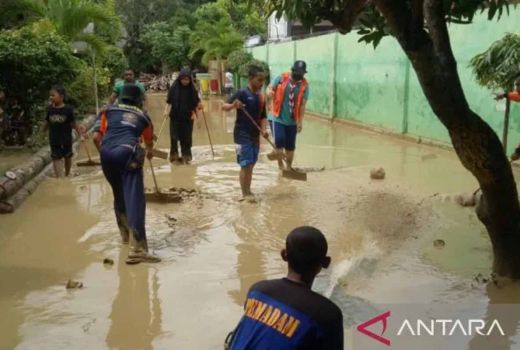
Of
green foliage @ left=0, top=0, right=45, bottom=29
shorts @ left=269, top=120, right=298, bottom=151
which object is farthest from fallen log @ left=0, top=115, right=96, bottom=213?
green foliage @ left=0, top=0, right=45, bottom=29

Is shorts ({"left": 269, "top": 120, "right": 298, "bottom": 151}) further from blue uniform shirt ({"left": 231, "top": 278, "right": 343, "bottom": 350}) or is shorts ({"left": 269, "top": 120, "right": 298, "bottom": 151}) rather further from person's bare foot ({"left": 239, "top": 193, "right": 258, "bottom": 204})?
blue uniform shirt ({"left": 231, "top": 278, "right": 343, "bottom": 350})

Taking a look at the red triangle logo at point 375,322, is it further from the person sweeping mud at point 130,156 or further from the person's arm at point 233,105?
the person's arm at point 233,105

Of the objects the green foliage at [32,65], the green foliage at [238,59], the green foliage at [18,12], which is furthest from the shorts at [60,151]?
the green foliage at [238,59]

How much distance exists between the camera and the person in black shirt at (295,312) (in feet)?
7.06

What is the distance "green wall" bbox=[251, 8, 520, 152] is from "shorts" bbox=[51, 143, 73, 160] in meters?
5.99

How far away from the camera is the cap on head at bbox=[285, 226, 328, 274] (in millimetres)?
2295

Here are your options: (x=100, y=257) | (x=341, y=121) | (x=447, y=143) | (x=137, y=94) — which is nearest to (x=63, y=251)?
(x=100, y=257)

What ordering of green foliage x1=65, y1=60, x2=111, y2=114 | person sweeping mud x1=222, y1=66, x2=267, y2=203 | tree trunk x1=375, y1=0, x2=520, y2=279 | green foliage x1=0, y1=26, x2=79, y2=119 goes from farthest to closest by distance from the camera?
green foliage x1=65, y1=60, x2=111, y2=114 < green foliage x1=0, y1=26, x2=79, y2=119 < person sweeping mud x1=222, y1=66, x2=267, y2=203 < tree trunk x1=375, y1=0, x2=520, y2=279

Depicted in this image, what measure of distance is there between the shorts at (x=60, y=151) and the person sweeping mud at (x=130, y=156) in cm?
367

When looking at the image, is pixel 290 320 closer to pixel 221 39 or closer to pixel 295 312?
pixel 295 312

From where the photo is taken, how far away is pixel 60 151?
912 centimetres

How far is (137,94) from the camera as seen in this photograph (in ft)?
18.3

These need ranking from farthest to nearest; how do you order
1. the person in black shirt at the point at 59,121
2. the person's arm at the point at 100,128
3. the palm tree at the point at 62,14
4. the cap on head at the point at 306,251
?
the palm tree at the point at 62,14, the person in black shirt at the point at 59,121, the person's arm at the point at 100,128, the cap on head at the point at 306,251

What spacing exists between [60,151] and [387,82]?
8.18 meters
